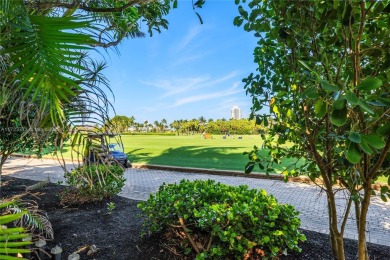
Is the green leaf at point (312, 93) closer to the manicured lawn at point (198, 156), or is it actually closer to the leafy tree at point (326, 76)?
the leafy tree at point (326, 76)

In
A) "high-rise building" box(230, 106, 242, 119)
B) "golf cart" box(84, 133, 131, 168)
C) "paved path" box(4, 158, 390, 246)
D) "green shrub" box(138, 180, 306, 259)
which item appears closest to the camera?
"golf cart" box(84, 133, 131, 168)

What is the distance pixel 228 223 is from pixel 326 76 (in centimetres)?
168

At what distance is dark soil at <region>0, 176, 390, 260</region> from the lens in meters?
3.01

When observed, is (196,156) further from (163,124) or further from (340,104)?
(163,124)

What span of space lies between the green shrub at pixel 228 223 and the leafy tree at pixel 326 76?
19.7 inches

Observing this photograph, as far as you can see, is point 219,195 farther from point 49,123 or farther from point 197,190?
point 49,123

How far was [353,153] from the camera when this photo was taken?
82 cm

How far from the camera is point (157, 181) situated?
8.74 metres

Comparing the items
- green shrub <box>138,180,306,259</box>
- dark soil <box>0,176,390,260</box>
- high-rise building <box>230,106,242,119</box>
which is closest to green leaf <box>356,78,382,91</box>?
green shrub <box>138,180,306,259</box>

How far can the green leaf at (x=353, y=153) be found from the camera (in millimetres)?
808

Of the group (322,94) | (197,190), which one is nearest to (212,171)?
(197,190)

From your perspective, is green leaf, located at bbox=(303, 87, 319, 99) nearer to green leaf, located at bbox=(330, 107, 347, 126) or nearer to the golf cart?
green leaf, located at bbox=(330, 107, 347, 126)

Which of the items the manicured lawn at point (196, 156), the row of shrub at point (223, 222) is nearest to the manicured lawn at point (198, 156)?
the manicured lawn at point (196, 156)

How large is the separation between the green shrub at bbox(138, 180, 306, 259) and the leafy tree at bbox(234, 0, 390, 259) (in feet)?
1.64
